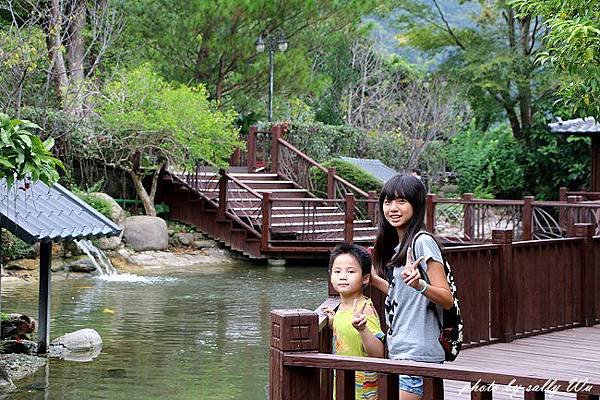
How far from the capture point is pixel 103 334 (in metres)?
12.6

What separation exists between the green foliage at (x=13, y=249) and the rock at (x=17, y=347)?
25.0ft

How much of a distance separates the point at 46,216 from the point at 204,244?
40.3ft

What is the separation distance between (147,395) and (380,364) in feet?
20.1

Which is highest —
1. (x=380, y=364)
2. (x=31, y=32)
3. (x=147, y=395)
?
(x=31, y=32)

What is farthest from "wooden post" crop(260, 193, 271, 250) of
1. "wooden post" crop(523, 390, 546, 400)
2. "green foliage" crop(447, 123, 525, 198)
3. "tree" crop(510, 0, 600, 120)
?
"wooden post" crop(523, 390, 546, 400)

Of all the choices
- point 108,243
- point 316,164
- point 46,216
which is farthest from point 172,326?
point 316,164

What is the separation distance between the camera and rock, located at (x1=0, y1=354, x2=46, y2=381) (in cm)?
1000

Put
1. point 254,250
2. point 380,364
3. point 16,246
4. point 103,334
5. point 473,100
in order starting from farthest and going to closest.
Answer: point 473,100 < point 254,250 < point 16,246 < point 103,334 < point 380,364

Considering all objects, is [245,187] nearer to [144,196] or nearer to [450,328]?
[144,196]

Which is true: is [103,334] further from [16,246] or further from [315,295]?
[16,246]

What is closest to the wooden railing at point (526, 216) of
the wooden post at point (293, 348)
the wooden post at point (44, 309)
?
the wooden post at point (44, 309)

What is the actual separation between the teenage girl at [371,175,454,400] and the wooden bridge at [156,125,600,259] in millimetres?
14332

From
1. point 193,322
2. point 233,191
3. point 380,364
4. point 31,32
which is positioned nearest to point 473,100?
point 233,191

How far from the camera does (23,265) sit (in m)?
18.6
